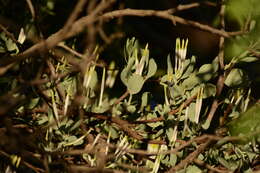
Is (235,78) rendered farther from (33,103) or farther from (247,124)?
(33,103)

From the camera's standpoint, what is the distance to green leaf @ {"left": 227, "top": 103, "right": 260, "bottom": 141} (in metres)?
0.82

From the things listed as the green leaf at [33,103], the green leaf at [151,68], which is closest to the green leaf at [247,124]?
the green leaf at [151,68]

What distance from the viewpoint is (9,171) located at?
2.77ft

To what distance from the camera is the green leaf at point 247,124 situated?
2.69 ft

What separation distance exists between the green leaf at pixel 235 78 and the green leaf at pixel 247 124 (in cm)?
→ 5

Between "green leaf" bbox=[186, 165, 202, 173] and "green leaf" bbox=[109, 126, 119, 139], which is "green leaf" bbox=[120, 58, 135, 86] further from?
"green leaf" bbox=[186, 165, 202, 173]

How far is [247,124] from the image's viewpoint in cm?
84

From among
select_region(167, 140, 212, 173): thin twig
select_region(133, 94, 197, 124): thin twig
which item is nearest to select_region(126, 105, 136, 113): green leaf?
select_region(133, 94, 197, 124): thin twig

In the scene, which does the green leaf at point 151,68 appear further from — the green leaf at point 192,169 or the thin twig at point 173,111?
the green leaf at point 192,169

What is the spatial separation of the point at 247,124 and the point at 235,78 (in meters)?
0.09

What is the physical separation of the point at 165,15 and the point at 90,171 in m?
0.27

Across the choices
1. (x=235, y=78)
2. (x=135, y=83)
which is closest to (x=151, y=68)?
(x=135, y=83)

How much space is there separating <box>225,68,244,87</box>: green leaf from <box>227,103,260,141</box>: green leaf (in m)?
0.05

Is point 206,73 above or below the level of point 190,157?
above
